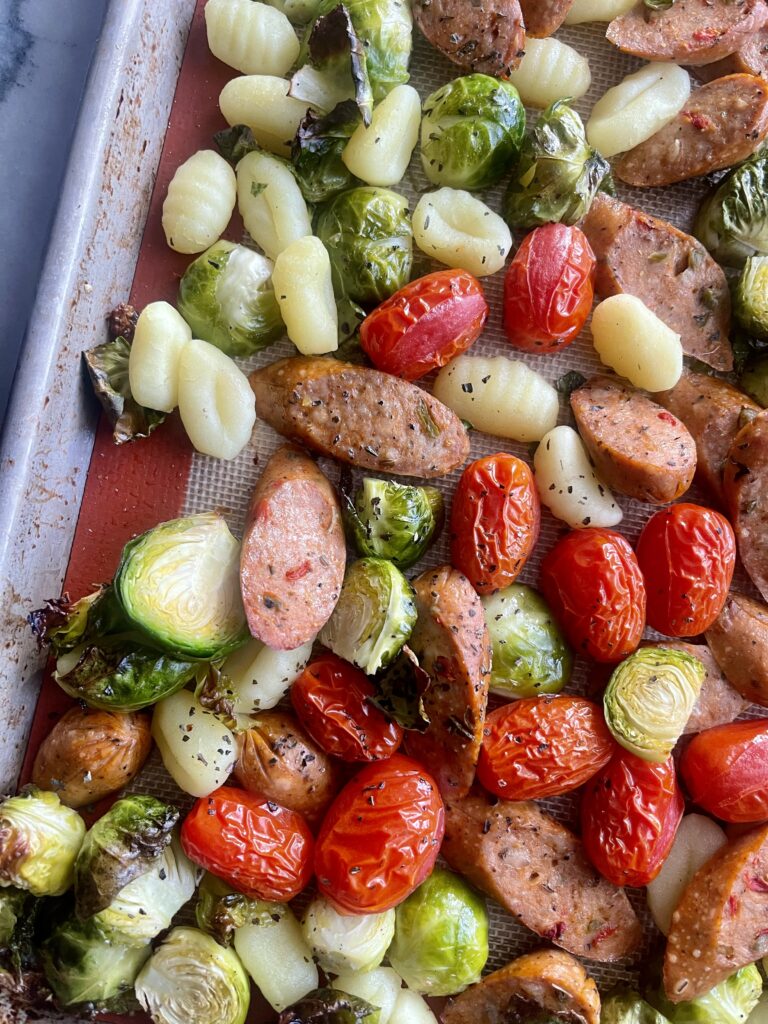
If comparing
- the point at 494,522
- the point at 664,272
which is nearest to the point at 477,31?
the point at 664,272

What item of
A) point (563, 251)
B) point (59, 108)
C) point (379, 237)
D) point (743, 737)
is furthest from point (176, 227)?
Result: point (743, 737)

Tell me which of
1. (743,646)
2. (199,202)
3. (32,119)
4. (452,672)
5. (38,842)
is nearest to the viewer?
(38,842)

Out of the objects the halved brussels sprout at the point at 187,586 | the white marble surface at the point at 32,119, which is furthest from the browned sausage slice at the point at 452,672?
the white marble surface at the point at 32,119

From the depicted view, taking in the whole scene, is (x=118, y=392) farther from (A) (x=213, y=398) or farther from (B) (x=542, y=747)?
(B) (x=542, y=747)

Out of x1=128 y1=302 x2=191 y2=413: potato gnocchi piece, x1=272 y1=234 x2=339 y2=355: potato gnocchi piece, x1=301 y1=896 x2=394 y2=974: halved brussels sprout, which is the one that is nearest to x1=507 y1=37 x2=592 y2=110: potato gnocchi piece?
x1=272 y1=234 x2=339 y2=355: potato gnocchi piece

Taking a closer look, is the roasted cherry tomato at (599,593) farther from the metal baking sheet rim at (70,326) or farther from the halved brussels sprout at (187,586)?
the metal baking sheet rim at (70,326)

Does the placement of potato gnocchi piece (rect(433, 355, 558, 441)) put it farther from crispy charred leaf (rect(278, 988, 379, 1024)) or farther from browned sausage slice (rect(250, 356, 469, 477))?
crispy charred leaf (rect(278, 988, 379, 1024))
